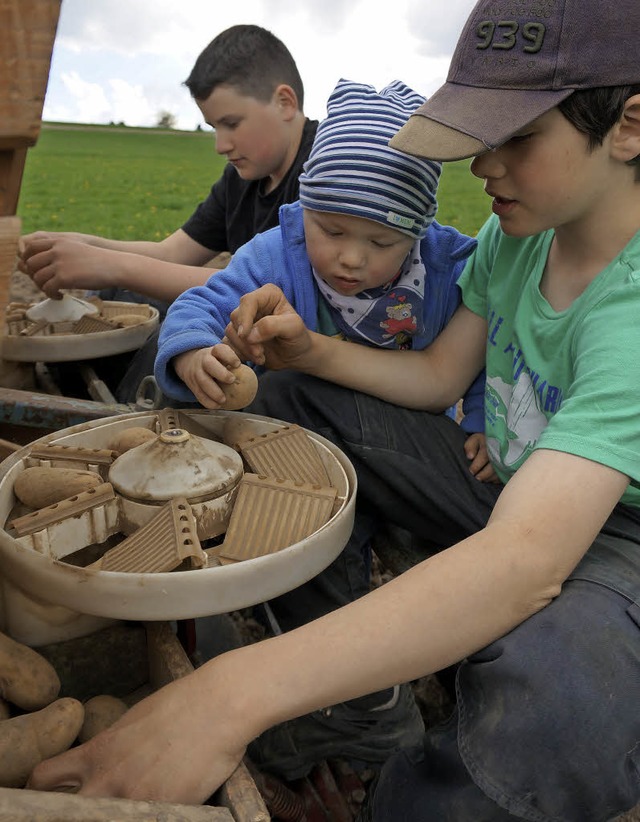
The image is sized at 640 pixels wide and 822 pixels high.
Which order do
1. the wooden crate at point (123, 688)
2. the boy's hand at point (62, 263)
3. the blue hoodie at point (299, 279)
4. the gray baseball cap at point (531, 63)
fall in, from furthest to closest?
the boy's hand at point (62, 263) → the blue hoodie at point (299, 279) → the gray baseball cap at point (531, 63) → the wooden crate at point (123, 688)

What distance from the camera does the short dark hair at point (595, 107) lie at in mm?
1243

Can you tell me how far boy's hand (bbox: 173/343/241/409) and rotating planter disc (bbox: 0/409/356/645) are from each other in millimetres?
99

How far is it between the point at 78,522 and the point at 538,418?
91cm

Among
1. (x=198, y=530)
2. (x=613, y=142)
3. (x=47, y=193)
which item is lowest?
(x=47, y=193)

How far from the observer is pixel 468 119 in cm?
128

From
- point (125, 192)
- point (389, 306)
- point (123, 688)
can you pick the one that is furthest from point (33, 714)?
point (125, 192)

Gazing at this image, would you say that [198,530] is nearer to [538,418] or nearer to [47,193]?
[538,418]

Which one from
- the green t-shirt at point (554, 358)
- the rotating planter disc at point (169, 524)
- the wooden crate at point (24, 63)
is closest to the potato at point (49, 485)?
the rotating planter disc at point (169, 524)

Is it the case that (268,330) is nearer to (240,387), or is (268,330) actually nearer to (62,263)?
(240,387)

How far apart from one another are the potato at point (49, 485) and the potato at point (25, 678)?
0.25 meters

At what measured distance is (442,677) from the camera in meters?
1.99

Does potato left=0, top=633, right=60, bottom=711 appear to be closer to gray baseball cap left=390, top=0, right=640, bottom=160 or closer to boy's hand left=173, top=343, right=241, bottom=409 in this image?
boy's hand left=173, top=343, right=241, bottom=409

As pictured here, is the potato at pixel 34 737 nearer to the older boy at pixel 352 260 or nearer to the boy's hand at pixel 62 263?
the older boy at pixel 352 260

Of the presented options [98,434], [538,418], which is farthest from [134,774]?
[538,418]
